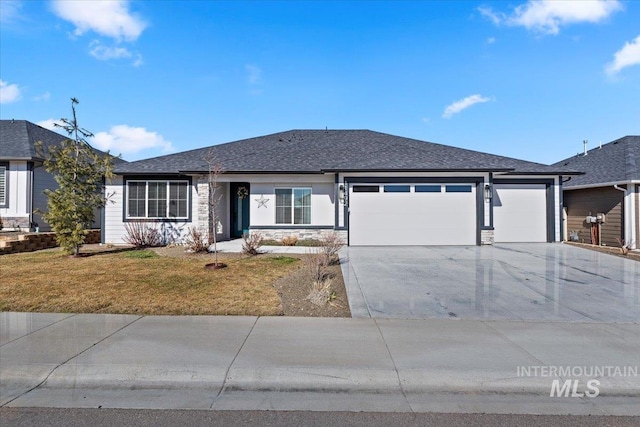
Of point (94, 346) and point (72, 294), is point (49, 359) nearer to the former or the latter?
point (94, 346)

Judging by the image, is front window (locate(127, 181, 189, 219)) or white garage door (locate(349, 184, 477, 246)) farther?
front window (locate(127, 181, 189, 219))

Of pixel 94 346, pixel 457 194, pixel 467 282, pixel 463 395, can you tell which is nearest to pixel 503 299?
pixel 467 282

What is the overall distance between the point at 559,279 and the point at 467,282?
8.28 feet

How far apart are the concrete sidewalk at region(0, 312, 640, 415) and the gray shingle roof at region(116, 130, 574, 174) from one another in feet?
33.4

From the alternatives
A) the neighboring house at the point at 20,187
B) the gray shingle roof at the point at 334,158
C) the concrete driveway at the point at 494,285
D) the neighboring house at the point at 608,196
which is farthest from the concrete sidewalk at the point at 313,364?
the neighboring house at the point at 20,187

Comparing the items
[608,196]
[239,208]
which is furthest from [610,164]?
[239,208]

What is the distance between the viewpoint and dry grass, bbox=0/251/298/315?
21.8ft

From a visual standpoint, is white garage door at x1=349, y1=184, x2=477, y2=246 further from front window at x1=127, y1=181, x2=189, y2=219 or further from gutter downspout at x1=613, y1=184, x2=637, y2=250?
front window at x1=127, y1=181, x2=189, y2=219

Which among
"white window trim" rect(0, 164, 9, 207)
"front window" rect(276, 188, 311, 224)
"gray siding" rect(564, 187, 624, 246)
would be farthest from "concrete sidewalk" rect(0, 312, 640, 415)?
"white window trim" rect(0, 164, 9, 207)

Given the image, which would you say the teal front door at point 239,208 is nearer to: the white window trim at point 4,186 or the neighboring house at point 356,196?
the neighboring house at point 356,196

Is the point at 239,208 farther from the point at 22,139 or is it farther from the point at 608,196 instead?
the point at 608,196

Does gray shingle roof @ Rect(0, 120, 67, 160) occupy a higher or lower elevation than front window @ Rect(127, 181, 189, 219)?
higher

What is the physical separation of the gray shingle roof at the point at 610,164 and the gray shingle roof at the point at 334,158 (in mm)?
1776

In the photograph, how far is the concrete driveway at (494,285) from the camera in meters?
6.57
